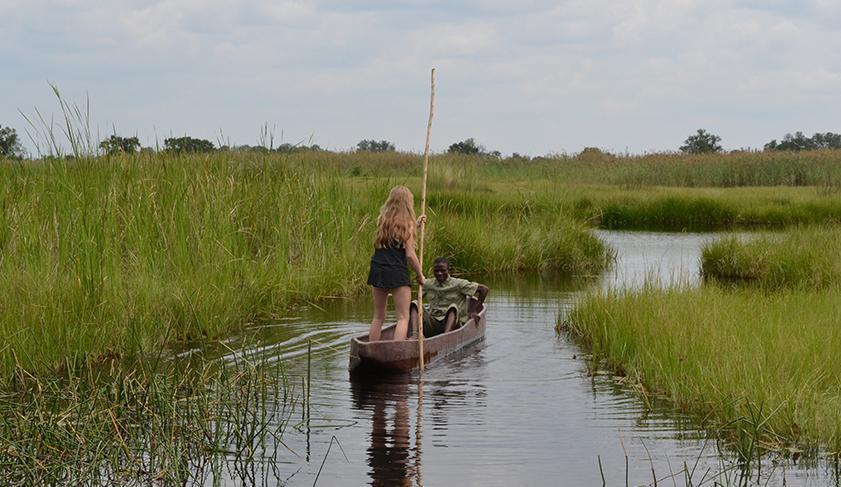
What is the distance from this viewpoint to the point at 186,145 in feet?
55.6

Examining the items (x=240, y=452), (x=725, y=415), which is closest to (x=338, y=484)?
(x=240, y=452)

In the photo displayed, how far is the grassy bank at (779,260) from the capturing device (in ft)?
57.1

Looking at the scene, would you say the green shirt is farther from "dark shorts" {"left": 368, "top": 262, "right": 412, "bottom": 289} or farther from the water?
"dark shorts" {"left": 368, "top": 262, "right": 412, "bottom": 289}

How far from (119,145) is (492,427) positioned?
8322mm

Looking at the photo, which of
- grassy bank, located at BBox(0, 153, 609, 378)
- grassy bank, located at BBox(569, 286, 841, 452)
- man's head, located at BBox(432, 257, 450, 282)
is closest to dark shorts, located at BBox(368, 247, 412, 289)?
man's head, located at BBox(432, 257, 450, 282)

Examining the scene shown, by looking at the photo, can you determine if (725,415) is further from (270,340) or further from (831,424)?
(270,340)

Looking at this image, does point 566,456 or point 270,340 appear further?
point 270,340

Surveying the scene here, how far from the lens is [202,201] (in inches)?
596

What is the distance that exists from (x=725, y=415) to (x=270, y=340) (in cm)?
577

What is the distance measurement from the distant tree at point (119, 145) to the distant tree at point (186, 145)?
24.6 inches

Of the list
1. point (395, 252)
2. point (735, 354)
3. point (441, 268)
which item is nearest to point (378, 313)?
point (395, 252)

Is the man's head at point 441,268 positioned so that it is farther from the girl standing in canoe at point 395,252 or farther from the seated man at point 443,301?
the girl standing in canoe at point 395,252

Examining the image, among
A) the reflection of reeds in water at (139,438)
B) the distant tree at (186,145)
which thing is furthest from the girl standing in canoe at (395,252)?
the distant tree at (186,145)

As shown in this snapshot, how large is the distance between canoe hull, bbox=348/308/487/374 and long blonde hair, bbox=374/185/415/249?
1.06 metres
